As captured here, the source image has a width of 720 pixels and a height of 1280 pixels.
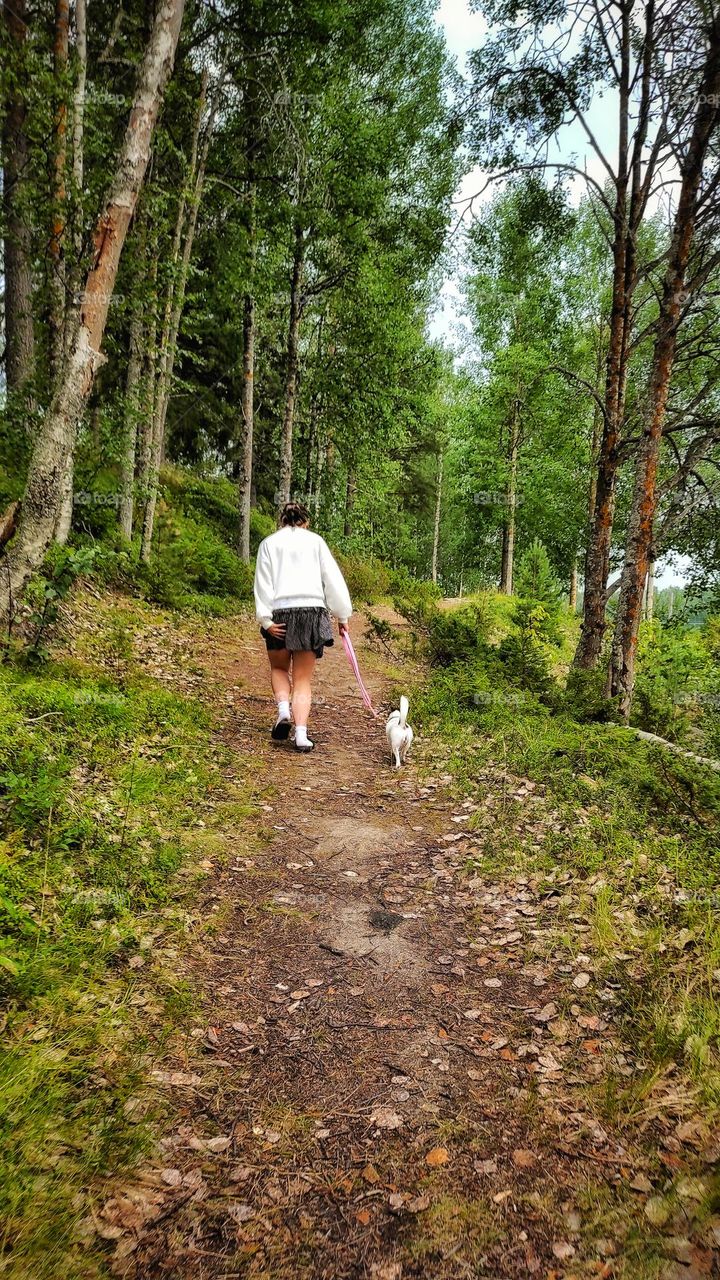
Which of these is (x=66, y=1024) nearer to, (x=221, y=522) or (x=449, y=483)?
(x=221, y=522)

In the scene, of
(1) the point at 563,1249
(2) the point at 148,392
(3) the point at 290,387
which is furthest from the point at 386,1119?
(3) the point at 290,387

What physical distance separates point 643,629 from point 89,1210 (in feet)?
61.0

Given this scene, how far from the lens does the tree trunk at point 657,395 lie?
25.8 ft

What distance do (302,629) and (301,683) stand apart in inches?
23.6

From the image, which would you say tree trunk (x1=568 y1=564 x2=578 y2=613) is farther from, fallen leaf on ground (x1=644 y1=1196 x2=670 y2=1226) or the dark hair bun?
fallen leaf on ground (x1=644 y1=1196 x2=670 y2=1226)

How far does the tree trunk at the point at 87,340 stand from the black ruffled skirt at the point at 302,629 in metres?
2.52

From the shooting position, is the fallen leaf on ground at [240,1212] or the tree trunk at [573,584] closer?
the fallen leaf on ground at [240,1212]

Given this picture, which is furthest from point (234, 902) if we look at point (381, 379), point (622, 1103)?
point (381, 379)

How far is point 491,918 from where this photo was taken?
416cm

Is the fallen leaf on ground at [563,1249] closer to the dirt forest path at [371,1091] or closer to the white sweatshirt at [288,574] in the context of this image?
the dirt forest path at [371,1091]

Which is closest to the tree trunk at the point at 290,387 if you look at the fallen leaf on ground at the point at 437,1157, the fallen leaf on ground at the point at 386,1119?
the fallen leaf on ground at the point at 386,1119

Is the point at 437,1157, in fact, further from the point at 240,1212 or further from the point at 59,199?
the point at 59,199

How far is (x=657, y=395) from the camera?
851cm

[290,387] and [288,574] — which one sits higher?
[290,387]
